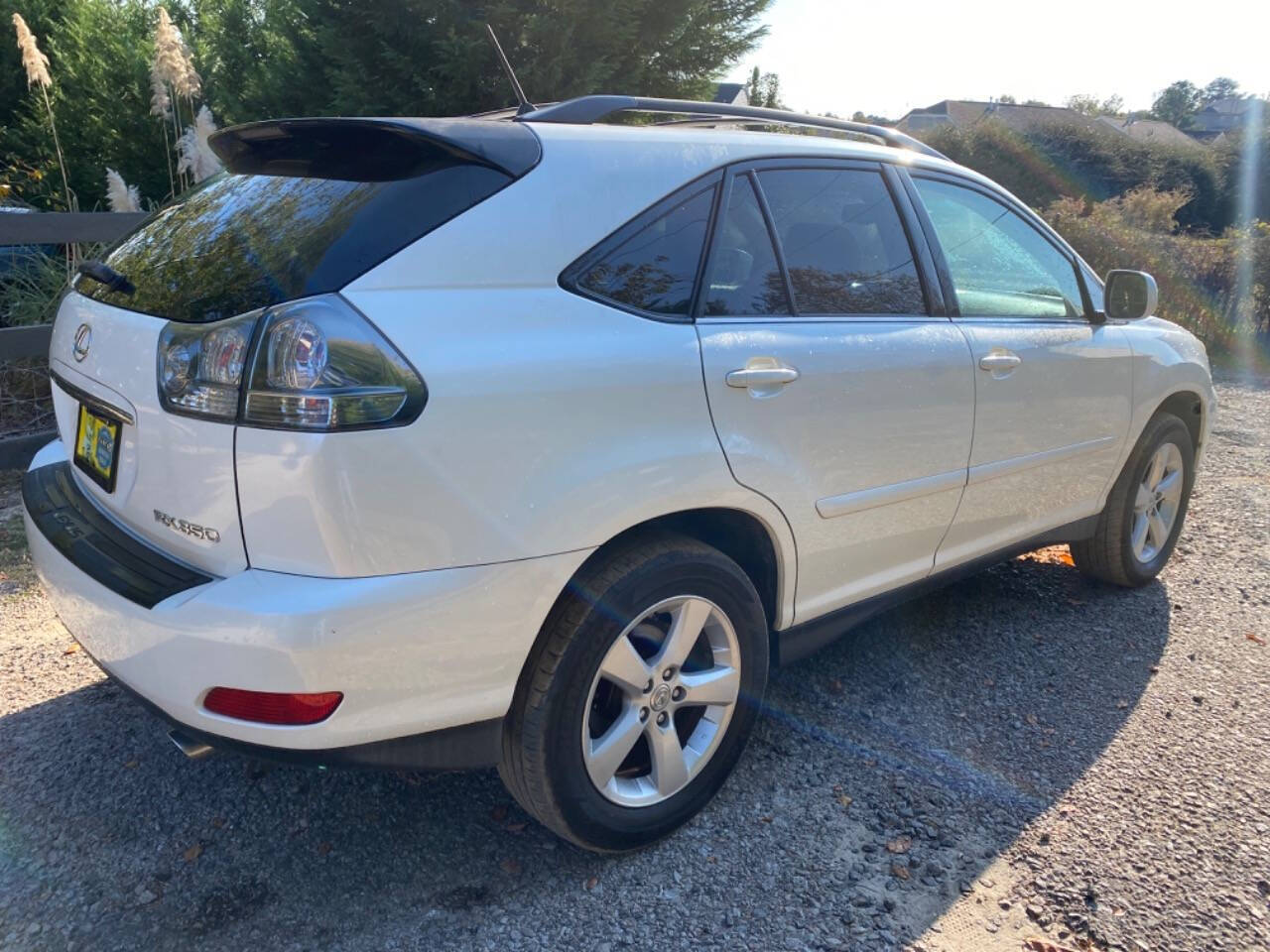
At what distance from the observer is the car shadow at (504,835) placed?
7.34 feet

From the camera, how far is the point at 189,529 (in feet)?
6.54

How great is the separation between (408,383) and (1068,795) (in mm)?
2222

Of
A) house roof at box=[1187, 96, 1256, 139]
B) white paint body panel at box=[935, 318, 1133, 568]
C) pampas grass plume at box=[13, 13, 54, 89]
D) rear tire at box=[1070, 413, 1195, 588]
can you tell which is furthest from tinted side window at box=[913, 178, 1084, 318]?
house roof at box=[1187, 96, 1256, 139]

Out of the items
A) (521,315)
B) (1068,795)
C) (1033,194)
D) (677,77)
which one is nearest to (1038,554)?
(1068,795)

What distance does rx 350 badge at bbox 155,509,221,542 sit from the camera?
194 centimetres

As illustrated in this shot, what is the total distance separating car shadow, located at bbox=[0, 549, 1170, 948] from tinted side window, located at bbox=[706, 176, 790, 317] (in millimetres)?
1369

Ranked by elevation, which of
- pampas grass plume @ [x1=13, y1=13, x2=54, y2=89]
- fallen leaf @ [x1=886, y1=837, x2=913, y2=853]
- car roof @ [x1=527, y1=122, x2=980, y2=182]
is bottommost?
fallen leaf @ [x1=886, y1=837, x2=913, y2=853]

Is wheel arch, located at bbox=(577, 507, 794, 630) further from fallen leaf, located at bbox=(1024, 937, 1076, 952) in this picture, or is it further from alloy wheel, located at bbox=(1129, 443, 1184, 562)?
alloy wheel, located at bbox=(1129, 443, 1184, 562)

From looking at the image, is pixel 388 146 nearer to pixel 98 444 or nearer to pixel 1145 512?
pixel 98 444

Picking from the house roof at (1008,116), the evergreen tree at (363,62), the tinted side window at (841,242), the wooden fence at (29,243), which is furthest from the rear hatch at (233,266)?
the house roof at (1008,116)

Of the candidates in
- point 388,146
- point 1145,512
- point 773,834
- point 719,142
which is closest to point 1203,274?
point 1145,512

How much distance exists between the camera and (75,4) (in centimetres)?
1235

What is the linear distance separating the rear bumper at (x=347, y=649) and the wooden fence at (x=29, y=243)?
371 cm

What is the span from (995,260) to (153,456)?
111 inches
